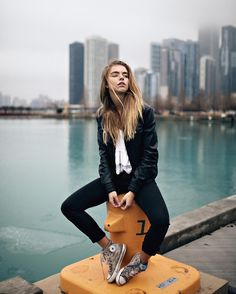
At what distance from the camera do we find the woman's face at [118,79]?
290 cm

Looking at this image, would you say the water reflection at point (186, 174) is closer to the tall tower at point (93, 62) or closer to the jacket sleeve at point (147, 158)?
the jacket sleeve at point (147, 158)

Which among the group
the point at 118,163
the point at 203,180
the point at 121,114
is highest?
the point at 121,114

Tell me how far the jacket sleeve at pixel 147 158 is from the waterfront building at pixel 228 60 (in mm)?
146813

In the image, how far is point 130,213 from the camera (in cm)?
281

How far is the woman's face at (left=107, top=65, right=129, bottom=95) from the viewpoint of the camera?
9.52 feet

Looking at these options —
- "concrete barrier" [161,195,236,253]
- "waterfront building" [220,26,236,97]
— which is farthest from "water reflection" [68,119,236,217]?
"waterfront building" [220,26,236,97]

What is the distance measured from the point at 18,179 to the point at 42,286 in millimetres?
7514

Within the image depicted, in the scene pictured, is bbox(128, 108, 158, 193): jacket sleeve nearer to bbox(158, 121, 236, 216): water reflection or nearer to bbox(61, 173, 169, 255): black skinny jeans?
bbox(61, 173, 169, 255): black skinny jeans

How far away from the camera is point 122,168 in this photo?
286 centimetres

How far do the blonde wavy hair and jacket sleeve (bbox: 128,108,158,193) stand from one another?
87mm

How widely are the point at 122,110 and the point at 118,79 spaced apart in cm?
25

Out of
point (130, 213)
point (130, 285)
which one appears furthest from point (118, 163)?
point (130, 285)

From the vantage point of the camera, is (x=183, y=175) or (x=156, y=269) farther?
(x=183, y=175)

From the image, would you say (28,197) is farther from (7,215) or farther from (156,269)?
(156,269)
